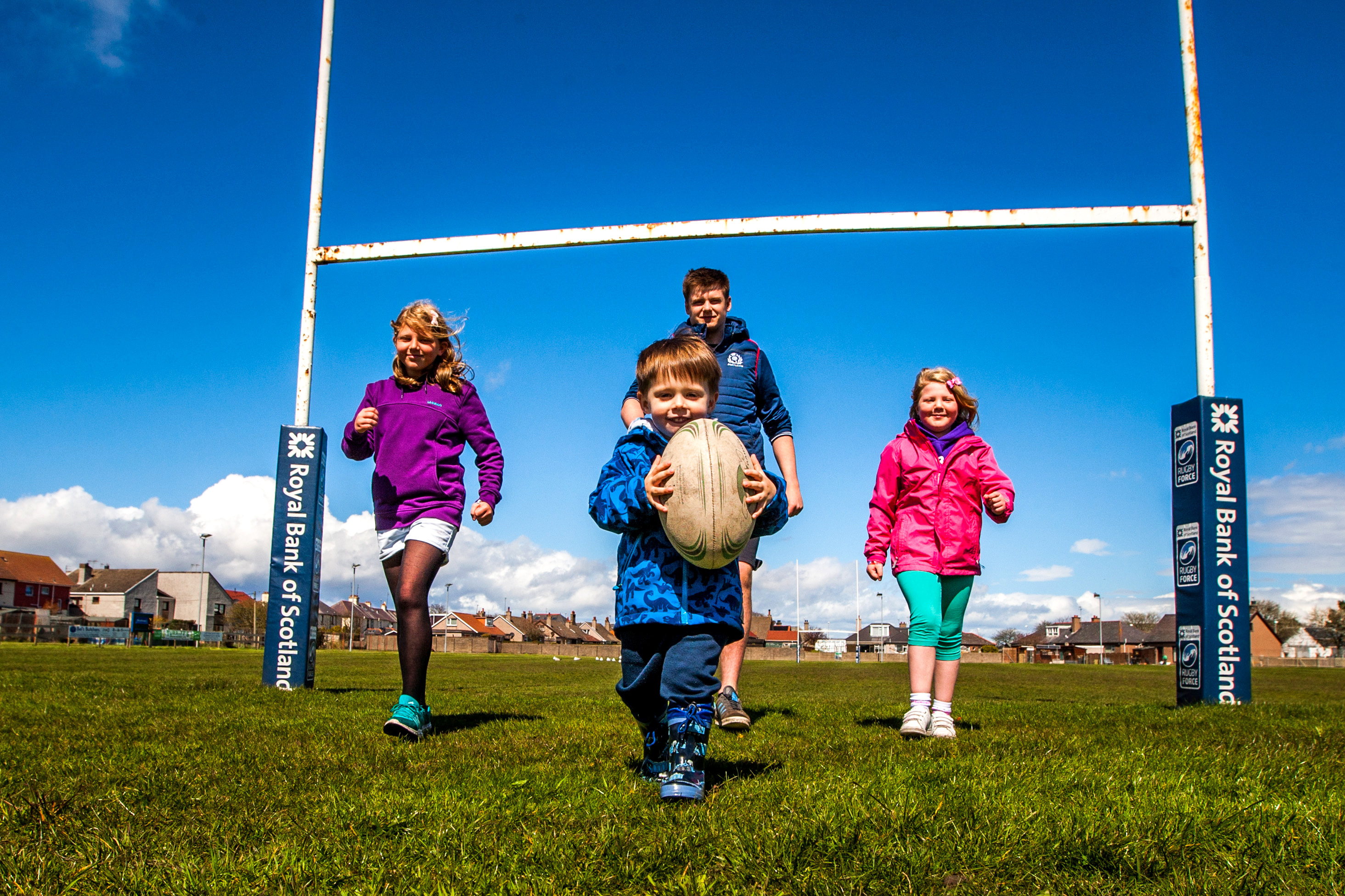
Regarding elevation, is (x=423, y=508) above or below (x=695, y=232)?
below

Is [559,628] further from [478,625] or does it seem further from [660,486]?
[660,486]

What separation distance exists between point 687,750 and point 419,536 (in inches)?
89.8

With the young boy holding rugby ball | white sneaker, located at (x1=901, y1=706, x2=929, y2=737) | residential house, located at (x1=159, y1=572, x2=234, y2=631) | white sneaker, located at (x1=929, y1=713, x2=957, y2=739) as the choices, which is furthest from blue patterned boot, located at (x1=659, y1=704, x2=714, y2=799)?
residential house, located at (x1=159, y1=572, x2=234, y2=631)

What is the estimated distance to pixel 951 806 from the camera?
2619 mm

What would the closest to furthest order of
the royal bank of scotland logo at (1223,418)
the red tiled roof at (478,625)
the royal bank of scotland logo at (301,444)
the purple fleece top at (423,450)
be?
the purple fleece top at (423,450) < the royal bank of scotland logo at (1223,418) < the royal bank of scotland logo at (301,444) < the red tiled roof at (478,625)

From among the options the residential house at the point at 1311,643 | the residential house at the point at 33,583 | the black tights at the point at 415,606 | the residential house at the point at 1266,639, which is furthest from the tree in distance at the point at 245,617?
the residential house at the point at 1311,643

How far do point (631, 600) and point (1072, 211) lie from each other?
5.59 metres

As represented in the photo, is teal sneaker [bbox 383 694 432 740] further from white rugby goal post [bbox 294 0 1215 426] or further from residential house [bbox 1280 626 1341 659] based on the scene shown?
residential house [bbox 1280 626 1341 659]

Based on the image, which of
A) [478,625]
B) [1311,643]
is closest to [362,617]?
[478,625]

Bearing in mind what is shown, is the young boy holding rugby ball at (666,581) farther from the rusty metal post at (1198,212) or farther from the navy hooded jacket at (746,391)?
the rusty metal post at (1198,212)

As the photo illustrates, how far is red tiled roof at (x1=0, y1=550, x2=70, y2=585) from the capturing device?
90312mm

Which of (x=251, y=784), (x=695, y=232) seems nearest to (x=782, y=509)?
(x=251, y=784)

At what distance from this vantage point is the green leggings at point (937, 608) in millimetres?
4793

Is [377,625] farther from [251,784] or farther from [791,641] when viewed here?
[251,784]
